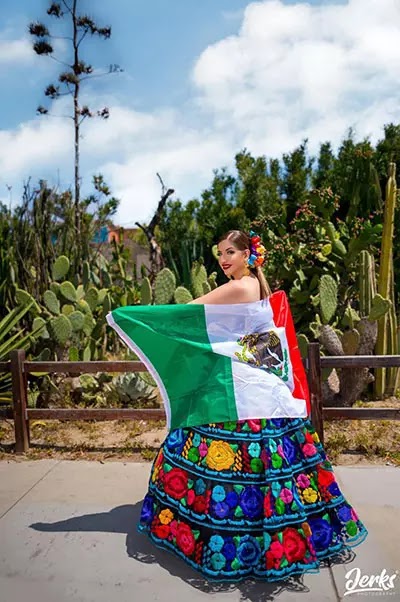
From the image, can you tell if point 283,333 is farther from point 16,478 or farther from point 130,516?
point 16,478

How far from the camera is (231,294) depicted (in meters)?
2.94

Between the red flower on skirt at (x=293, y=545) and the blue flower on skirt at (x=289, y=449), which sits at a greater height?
the blue flower on skirt at (x=289, y=449)

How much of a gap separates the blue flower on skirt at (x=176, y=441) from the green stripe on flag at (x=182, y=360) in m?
0.04

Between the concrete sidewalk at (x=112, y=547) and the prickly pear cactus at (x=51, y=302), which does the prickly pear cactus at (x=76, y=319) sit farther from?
the concrete sidewalk at (x=112, y=547)

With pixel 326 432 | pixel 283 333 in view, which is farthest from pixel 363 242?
pixel 283 333

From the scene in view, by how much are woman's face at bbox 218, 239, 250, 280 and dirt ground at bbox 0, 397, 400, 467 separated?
226 cm

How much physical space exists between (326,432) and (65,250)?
15.0 feet

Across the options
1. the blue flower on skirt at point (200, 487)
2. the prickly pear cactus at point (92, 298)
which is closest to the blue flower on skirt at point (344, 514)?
the blue flower on skirt at point (200, 487)

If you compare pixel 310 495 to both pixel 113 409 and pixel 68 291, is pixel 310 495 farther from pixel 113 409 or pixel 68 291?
pixel 68 291

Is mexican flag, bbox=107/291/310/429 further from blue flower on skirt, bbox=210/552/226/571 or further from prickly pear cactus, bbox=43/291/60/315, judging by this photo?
prickly pear cactus, bbox=43/291/60/315

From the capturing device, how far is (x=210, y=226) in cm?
1062

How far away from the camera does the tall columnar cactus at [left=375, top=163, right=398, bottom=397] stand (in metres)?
6.23

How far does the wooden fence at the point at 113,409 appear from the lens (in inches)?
180

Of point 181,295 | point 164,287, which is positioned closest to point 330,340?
point 181,295
